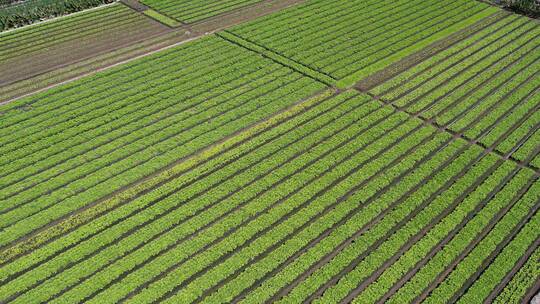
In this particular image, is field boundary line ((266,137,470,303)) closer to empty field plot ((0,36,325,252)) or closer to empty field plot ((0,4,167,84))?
empty field plot ((0,36,325,252))

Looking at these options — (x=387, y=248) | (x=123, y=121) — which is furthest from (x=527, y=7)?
(x=123, y=121)

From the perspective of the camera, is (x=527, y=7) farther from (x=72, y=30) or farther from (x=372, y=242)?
(x=72, y=30)

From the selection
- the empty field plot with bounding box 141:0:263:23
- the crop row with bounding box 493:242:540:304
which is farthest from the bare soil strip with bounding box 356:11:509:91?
the empty field plot with bounding box 141:0:263:23

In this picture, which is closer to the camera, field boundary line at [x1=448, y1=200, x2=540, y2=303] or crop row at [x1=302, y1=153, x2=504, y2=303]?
field boundary line at [x1=448, y1=200, x2=540, y2=303]

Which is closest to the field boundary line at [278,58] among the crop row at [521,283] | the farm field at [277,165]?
the farm field at [277,165]

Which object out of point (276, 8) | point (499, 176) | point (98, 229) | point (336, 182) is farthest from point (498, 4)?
point (98, 229)

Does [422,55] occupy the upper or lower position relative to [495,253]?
upper
